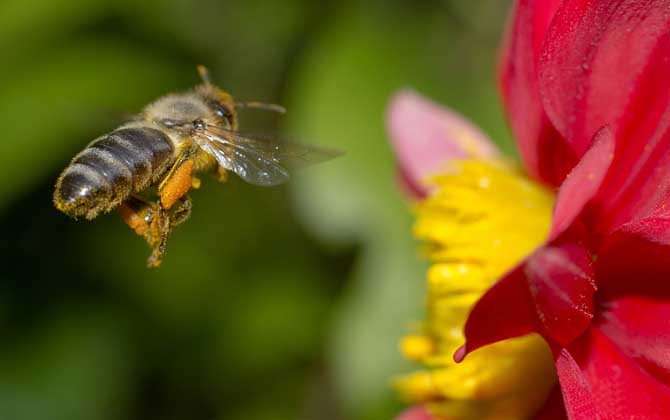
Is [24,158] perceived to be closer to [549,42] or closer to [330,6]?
[330,6]

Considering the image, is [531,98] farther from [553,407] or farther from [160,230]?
[160,230]

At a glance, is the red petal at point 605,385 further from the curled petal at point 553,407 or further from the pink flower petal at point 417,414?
the pink flower petal at point 417,414

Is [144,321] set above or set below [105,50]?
below

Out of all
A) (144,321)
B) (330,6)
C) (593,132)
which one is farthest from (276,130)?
(593,132)

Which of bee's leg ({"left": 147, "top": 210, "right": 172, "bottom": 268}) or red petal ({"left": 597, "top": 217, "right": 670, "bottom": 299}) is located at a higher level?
red petal ({"left": 597, "top": 217, "right": 670, "bottom": 299})

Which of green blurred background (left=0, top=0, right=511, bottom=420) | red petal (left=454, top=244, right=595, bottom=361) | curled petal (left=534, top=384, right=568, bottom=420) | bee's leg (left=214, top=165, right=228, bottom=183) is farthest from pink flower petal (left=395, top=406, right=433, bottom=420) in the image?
green blurred background (left=0, top=0, right=511, bottom=420)

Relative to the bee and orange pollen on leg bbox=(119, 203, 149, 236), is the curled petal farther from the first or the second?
orange pollen on leg bbox=(119, 203, 149, 236)
